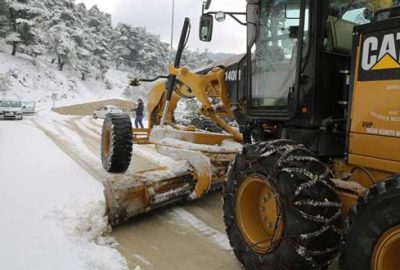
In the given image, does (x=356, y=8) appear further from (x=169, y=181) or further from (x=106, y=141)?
(x=106, y=141)

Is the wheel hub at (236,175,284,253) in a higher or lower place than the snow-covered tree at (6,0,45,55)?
lower

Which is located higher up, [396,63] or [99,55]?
[99,55]

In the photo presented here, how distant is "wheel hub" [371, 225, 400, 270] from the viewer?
288 cm

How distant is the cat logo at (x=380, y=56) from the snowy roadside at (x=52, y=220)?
9.54 feet

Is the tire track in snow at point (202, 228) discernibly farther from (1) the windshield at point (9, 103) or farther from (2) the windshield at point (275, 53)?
(1) the windshield at point (9, 103)

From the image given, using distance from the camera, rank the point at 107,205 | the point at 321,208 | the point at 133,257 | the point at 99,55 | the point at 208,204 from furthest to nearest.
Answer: the point at 99,55
the point at 208,204
the point at 107,205
the point at 133,257
the point at 321,208

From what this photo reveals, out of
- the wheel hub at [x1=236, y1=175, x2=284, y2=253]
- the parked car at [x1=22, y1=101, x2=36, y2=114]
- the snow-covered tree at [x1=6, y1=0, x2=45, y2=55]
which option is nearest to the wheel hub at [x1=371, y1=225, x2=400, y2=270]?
the wheel hub at [x1=236, y1=175, x2=284, y2=253]

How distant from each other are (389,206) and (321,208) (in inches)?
27.0

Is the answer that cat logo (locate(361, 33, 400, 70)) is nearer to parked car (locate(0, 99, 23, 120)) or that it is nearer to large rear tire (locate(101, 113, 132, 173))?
large rear tire (locate(101, 113, 132, 173))

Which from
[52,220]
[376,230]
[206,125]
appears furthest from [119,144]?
[376,230]

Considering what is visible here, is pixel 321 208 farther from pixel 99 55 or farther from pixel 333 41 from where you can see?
pixel 99 55

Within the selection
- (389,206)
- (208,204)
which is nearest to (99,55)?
(208,204)

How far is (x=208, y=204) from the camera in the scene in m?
7.06

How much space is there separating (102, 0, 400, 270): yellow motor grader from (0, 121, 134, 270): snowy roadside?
559mm
